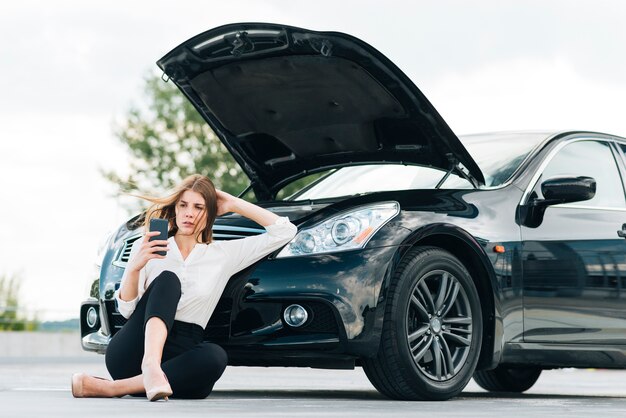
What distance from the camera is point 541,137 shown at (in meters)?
8.08

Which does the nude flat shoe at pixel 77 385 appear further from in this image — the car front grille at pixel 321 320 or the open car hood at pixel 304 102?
the open car hood at pixel 304 102

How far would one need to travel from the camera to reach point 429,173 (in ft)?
26.0

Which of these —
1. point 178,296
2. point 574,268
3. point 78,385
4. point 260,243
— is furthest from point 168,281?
point 574,268

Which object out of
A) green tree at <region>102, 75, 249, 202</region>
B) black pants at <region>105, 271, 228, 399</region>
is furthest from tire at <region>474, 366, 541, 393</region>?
green tree at <region>102, 75, 249, 202</region>

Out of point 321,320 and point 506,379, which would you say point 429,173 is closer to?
point 321,320

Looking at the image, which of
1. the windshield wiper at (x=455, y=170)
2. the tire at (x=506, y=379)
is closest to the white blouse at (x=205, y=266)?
the windshield wiper at (x=455, y=170)

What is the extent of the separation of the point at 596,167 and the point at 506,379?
94.9 inches

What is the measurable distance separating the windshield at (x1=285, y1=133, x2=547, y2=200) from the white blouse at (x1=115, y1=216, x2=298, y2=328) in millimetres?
1346

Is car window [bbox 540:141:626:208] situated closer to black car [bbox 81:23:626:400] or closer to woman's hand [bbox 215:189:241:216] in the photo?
black car [bbox 81:23:626:400]

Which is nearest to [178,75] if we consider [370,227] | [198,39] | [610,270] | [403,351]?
[198,39]

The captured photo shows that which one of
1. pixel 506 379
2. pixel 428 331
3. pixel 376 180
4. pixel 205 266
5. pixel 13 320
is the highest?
Answer: pixel 376 180

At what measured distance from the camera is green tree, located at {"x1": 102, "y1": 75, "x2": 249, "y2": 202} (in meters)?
44.0

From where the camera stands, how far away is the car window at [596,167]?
8047 mm

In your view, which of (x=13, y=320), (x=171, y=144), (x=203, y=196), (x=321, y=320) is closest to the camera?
(x=321, y=320)
